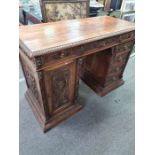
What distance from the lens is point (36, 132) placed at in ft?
4.52

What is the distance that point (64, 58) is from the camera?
3.49 ft

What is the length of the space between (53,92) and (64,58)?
1.12ft

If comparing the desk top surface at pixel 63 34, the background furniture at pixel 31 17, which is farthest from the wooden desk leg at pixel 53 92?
the background furniture at pixel 31 17

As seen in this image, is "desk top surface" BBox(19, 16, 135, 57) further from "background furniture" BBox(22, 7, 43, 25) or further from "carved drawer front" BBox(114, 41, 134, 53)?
"background furniture" BBox(22, 7, 43, 25)

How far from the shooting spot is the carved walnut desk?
970 millimetres

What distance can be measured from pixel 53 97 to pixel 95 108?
2.09 feet

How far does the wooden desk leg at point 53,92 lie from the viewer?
1.09m

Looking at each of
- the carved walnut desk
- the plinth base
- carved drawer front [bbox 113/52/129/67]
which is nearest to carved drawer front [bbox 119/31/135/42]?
the carved walnut desk

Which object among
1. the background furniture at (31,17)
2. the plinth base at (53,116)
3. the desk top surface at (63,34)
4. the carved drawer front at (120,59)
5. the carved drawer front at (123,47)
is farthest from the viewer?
the background furniture at (31,17)

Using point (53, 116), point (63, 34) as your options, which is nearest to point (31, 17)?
point (63, 34)

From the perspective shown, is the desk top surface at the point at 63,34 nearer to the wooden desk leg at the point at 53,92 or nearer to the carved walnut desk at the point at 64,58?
the carved walnut desk at the point at 64,58

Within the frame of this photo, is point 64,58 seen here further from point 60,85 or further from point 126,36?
point 126,36
